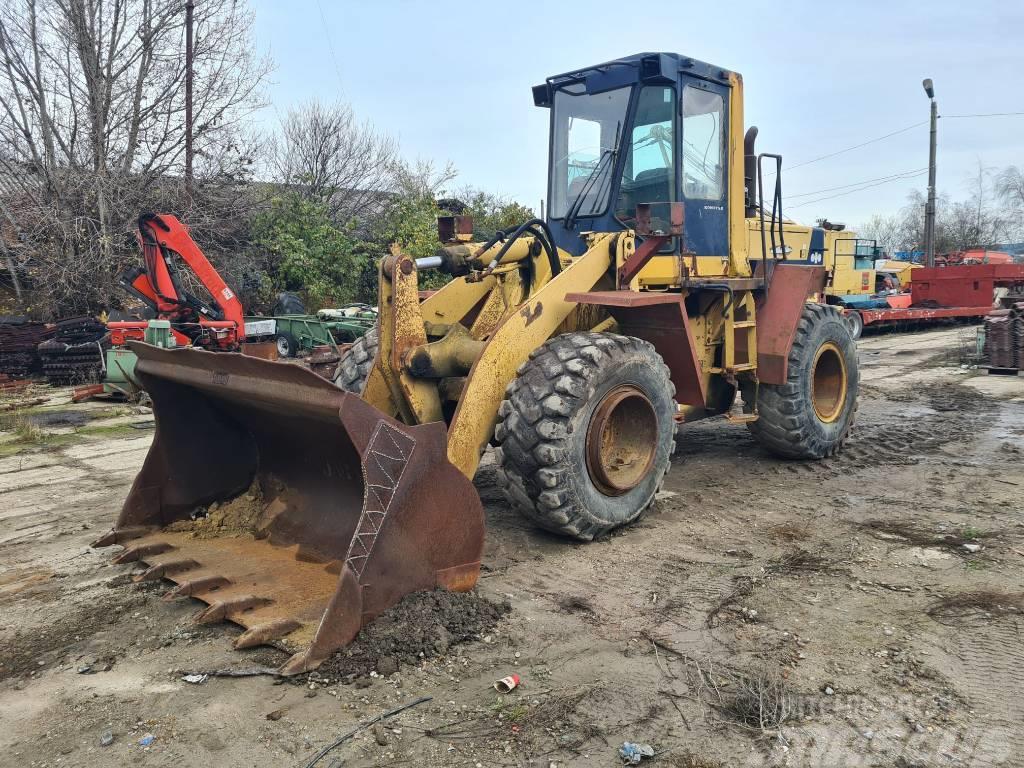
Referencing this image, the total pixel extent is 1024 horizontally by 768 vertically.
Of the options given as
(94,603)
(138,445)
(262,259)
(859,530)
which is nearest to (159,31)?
(262,259)

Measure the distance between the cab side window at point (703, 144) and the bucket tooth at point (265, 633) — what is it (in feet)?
12.9

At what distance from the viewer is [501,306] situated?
5789 mm

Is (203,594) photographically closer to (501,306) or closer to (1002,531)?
(501,306)

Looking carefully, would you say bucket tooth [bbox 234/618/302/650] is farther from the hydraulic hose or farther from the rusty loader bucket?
the hydraulic hose

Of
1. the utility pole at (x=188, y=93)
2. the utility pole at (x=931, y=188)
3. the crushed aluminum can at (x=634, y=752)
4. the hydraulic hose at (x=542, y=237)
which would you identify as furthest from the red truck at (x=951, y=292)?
the crushed aluminum can at (x=634, y=752)

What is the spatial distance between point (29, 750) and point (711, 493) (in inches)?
169

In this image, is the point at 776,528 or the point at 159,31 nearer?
the point at 776,528

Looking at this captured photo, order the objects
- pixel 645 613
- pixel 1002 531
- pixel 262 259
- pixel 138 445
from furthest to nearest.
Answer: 1. pixel 262 259
2. pixel 138 445
3. pixel 1002 531
4. pixel 645 613

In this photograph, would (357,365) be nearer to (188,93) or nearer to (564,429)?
(564,429)

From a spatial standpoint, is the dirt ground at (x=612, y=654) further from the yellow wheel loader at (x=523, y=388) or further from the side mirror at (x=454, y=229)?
the side mirror at (x=454, y=229)

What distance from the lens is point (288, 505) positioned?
459 centimetres

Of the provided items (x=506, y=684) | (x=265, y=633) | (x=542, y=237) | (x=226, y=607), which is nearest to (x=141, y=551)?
(x=226, y=607)

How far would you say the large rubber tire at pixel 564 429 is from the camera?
166 inches

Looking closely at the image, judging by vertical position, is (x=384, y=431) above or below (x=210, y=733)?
above
